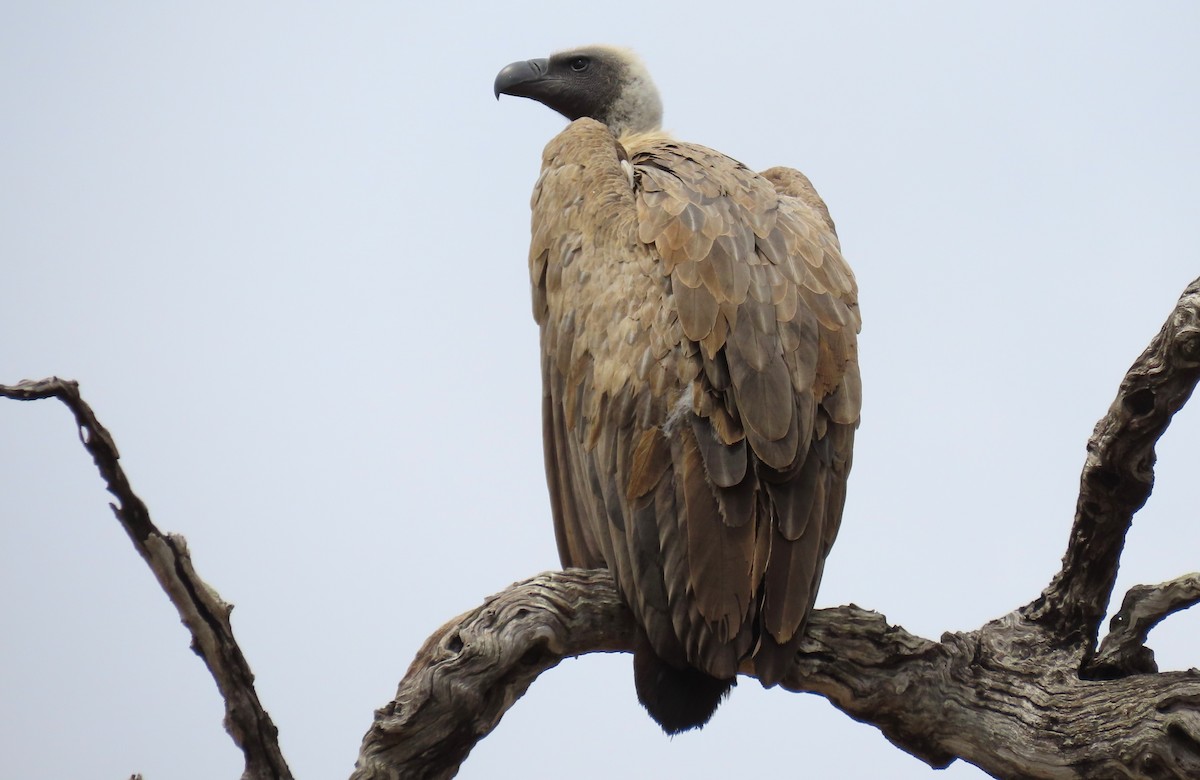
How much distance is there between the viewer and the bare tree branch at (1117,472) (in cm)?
457

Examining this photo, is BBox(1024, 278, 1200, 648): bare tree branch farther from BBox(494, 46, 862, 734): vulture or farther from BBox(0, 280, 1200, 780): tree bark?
BBox(494, 46, 862, 734): vulture

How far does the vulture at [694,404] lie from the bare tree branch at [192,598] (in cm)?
131

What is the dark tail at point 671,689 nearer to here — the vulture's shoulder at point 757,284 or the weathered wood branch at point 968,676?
the weathered wood branch at point 968,676

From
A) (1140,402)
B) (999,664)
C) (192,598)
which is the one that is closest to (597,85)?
(1140,402)

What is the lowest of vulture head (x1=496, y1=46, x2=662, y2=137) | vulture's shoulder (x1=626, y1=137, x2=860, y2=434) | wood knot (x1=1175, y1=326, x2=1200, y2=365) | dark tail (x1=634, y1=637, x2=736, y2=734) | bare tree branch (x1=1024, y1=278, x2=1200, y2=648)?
dark tail (x1=634, y1=637, x2=736, y2=734)

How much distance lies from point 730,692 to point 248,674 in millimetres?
1714

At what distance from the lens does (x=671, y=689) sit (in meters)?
4.43

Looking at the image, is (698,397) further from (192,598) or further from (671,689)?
(192,598)

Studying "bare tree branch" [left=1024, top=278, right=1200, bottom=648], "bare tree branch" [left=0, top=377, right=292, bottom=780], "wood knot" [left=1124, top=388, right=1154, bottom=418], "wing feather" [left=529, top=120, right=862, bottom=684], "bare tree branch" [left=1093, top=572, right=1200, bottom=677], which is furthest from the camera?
"bare tree branch" [left=1093, top=572, right=1200, bottom=677]

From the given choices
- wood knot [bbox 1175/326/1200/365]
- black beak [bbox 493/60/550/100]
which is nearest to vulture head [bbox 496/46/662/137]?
black beak [bbox 493/60/550/100]

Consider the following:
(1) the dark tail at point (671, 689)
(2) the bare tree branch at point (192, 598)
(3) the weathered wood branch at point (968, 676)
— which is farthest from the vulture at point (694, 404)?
(2) the bare tree branch at point (192, 598)

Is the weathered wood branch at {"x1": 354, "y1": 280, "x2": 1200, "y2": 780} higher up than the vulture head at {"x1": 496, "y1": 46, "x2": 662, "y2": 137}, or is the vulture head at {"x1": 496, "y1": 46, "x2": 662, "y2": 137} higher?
the vulture head at {"x1": 496, "y1": 46, "x2": 662, "y2": 137}

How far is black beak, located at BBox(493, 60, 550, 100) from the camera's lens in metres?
7.46

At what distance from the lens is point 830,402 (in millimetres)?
4566
